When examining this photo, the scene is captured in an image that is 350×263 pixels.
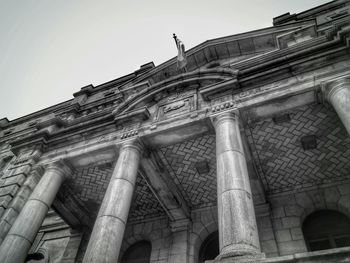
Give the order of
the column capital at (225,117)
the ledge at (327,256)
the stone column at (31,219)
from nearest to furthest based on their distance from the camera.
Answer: the ledge at (327,256)
the stone column at (31,219)
the column capital at (225,117)

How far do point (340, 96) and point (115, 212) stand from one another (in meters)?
6.01

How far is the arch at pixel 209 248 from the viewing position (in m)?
9.98

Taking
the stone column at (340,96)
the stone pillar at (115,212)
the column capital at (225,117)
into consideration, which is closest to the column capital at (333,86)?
the stone column at (340,96)

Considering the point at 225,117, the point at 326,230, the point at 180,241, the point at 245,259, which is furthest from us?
the point at 180,241

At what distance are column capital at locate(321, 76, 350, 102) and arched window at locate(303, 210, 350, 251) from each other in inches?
170

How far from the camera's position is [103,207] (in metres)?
6.98

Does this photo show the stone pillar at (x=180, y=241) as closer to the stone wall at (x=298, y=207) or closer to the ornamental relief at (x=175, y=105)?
the stone wall at (x=298, y=207)

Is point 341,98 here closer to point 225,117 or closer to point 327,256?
point 225,117

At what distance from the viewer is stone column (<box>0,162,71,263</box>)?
7238mm

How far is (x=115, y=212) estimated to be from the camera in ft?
22.3

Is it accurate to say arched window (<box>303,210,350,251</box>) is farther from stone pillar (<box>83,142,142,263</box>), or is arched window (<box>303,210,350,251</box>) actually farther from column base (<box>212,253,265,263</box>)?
stone pillar (<box>83,142,142,263</box>)

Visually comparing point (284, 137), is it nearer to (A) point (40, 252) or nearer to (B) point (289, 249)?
(B) point (289, 249)

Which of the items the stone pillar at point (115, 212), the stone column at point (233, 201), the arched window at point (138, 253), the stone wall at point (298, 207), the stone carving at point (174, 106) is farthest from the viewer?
the arched window at point (138, 253)

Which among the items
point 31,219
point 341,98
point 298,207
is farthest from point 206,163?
point 31,219
